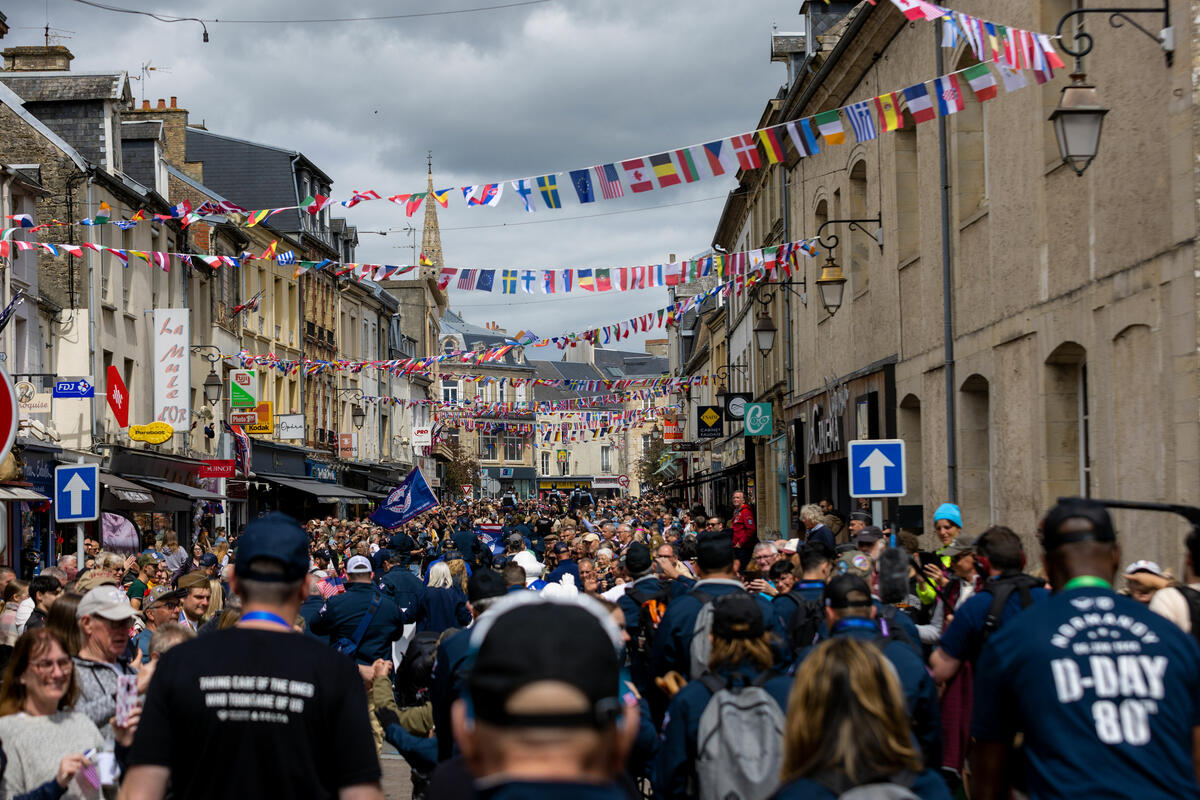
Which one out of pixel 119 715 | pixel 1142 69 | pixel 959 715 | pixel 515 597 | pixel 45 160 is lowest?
pixel 959 715

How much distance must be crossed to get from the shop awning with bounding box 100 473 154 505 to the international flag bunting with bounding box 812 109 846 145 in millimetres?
16770

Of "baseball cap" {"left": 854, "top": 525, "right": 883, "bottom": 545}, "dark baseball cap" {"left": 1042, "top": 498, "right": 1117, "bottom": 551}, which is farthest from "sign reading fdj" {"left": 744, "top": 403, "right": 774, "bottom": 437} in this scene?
"dark baseball cap" {"left": 1042, "top": 498, "right": 1117, "bottom": 551}

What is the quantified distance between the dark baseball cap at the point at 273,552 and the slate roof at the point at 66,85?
26699mm

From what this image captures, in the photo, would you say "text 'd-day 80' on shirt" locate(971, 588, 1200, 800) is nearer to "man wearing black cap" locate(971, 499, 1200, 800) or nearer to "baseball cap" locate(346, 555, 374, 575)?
"man wearing black cap" locate(971, 499, 1200, 800)

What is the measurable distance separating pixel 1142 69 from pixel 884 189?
29.2ft

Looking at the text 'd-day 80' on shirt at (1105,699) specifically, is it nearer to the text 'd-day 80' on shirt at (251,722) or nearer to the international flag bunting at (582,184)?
the text 'd-day 80' on shirt at (251,722)

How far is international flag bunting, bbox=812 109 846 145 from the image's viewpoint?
38.0ft

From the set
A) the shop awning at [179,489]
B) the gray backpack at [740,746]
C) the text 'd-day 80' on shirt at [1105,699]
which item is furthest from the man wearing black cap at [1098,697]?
the shop awning at [179,489]

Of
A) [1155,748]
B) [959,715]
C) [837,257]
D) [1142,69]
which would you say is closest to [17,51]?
[837,257]

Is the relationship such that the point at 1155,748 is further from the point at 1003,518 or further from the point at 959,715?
the point at 1003,518

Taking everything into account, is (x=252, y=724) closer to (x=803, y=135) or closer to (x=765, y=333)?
(x=803, y=135)

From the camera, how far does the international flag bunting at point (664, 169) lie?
1188cm

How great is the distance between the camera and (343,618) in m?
10.2

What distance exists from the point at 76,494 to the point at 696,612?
875 centimetres
